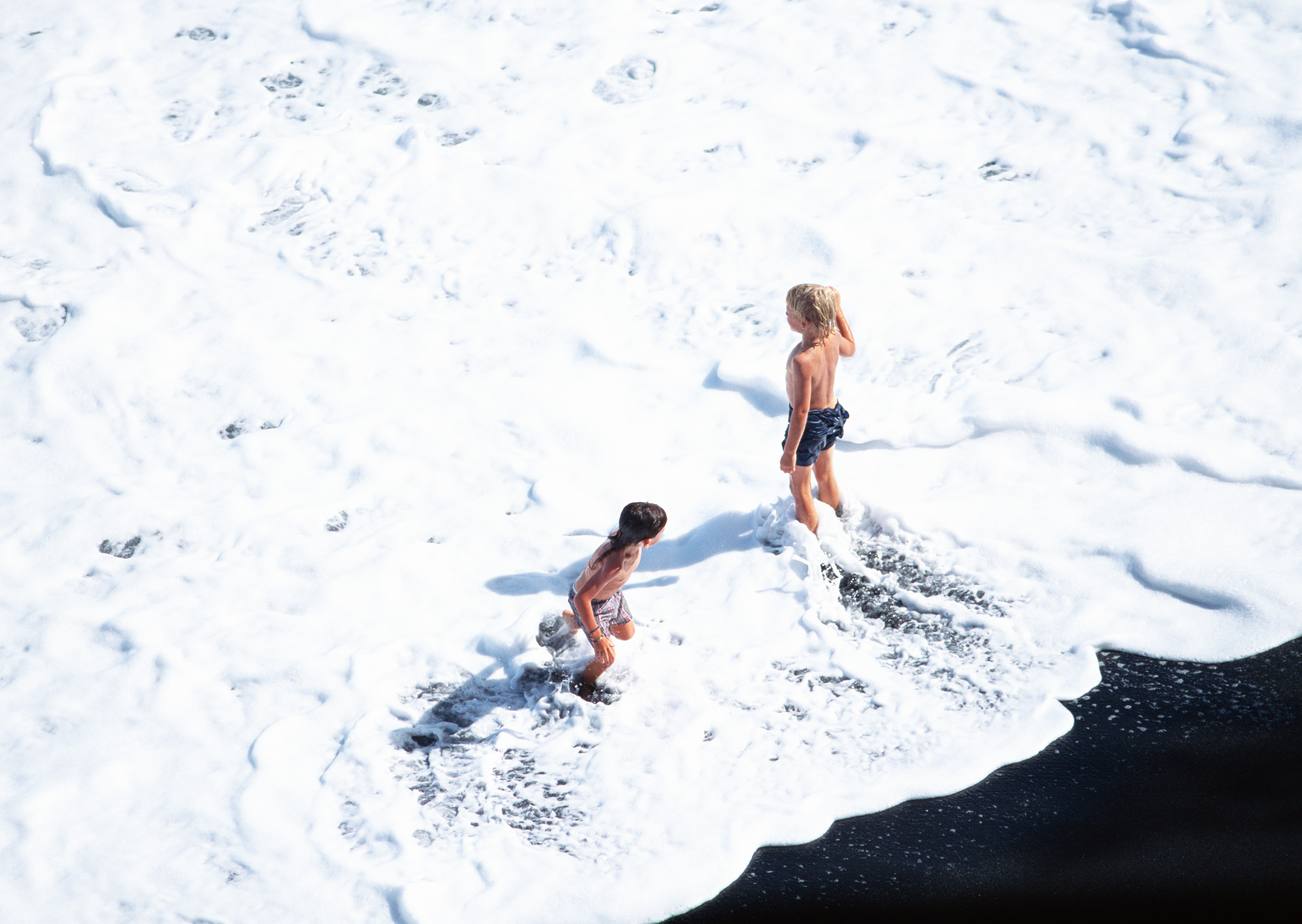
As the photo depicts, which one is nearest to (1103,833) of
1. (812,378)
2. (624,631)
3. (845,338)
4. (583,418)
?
(624,631)

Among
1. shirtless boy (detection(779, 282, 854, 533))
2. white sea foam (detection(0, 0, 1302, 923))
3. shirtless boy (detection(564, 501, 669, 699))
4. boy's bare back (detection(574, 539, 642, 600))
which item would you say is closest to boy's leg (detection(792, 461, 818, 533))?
shirtless boy (detection(779, 282, 854, 533))

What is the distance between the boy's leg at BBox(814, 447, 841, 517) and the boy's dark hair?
1094 mm

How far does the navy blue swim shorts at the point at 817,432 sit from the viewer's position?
13.9 ft

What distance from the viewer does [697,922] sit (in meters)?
3.18

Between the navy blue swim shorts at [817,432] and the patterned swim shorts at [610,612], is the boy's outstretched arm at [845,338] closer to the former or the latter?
A: the navy blue swim shorts at [817,432]

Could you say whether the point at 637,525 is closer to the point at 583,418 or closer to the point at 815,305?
the point at 815,305

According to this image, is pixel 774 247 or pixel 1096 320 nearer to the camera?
pixel 1096 320

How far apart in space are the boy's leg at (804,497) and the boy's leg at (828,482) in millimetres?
30

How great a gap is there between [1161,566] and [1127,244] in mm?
2846

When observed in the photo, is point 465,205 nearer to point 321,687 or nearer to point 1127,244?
point 321,687

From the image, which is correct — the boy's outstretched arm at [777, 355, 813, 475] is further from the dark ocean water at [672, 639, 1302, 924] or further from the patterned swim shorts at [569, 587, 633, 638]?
the dark ocean water at [672, 639, 1302, 924]

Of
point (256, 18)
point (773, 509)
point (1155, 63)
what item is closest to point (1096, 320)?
point (773, 509)

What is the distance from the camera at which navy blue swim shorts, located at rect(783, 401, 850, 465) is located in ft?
13.9

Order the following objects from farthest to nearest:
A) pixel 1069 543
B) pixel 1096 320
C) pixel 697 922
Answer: pixel 1096 320 < pixel 1069 543 < pixel 697 922
